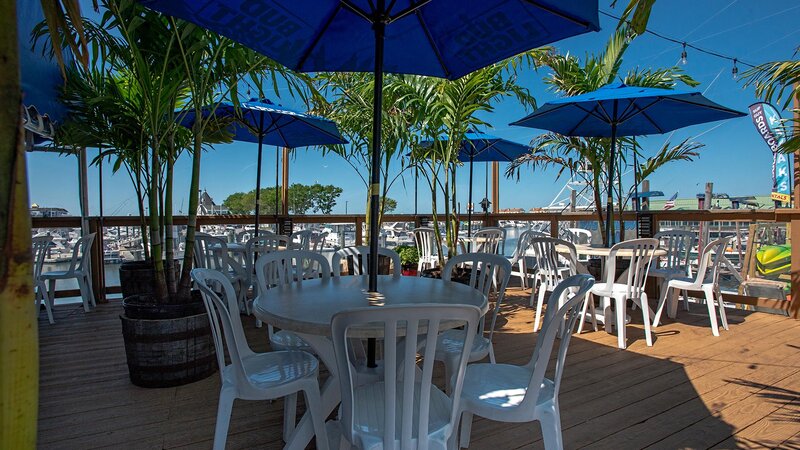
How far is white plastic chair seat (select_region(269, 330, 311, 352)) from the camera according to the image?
226 centimetres

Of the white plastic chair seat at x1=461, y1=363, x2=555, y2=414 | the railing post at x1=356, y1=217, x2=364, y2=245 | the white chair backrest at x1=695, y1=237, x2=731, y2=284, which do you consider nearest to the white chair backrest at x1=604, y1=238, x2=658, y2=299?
the white chair backrest at x1=695, y1=237, x2=731, y2=284

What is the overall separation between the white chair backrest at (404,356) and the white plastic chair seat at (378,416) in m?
0.03

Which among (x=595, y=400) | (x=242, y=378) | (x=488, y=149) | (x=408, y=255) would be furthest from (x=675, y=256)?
(x=242, y=378)

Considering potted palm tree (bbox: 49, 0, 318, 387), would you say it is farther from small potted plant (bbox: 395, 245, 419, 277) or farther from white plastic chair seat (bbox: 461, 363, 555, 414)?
small potted plant (bbox: 395, 245, 419, 277)

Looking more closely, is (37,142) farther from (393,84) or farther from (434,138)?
(434,138)

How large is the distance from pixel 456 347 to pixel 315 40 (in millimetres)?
1995

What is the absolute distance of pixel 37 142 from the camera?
4535mm

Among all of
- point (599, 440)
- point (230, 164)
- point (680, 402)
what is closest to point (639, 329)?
point (680, 402)

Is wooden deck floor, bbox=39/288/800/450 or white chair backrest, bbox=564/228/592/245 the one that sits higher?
white chair backrest, bbox=564/228/592/245

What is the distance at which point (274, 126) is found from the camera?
18.0 feet

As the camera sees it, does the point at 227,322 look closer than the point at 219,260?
Yes

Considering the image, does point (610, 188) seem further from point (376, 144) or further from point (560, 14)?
point (376, 144)

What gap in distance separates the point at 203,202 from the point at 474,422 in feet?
17.5

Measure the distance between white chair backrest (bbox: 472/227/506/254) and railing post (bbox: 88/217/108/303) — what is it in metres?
4.82
